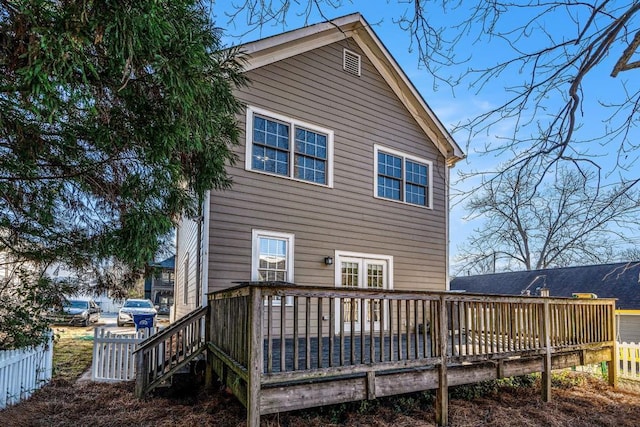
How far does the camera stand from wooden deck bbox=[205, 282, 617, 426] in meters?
4.08

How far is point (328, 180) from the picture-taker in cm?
902

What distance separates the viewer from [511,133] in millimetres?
3422

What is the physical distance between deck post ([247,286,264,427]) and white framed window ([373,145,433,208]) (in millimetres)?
6219

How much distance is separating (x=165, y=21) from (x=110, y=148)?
1492mm

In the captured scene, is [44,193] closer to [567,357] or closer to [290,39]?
[290,39]

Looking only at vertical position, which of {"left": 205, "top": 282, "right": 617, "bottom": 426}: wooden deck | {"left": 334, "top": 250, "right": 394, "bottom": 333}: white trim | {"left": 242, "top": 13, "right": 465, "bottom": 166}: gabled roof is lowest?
{"left": 205, "top": 282, "right": 617, "bottom": 426}: wooden deck

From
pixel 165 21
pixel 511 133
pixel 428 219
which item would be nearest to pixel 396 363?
pixel 511 133

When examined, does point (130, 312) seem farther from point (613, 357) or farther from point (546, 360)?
point (613, 357)

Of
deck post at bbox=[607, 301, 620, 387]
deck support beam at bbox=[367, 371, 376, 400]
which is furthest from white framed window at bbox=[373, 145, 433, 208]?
deck support beam at bbox=[367, 371, 376, 400]

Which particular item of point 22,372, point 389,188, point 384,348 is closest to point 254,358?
point 384,348

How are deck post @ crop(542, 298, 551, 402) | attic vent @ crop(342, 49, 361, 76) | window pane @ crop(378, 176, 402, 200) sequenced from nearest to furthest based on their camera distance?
deck post @ crop(542, 298, 551, 402) < attic vent @ crop(342, 49, 361, 76) < window pane @ crop(378, 176, 402, 200)

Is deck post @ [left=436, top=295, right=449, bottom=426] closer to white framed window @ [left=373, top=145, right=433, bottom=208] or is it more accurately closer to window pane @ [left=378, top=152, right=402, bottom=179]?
white framed window @ [left=373, top=145, right=433, bottom=208]

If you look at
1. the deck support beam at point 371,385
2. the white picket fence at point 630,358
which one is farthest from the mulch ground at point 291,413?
the white picket fence at point 630,358

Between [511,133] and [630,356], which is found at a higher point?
[511,133]
